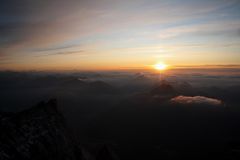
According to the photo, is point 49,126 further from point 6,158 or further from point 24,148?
point 6,158

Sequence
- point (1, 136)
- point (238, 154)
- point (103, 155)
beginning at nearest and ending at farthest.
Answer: point (1, 136)
point (103, 155)
point (238, 154)

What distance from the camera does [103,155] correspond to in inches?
3487

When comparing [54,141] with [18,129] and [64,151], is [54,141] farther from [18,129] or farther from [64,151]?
[18,129]

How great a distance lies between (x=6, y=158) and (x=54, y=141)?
55.6 feet

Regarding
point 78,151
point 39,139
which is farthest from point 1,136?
point 78,151

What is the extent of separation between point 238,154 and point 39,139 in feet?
584

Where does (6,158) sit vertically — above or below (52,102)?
below

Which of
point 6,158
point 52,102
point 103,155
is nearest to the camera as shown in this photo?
point 6,158

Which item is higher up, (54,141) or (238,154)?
(54,141)

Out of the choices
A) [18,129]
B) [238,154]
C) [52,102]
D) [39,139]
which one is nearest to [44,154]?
[39,139]

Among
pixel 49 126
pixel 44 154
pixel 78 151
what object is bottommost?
pixel 78 151

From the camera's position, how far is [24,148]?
47500mm

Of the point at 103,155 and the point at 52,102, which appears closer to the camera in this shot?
the point at 52,102

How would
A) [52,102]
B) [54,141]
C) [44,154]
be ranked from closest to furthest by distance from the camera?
[44,154] < [54,141] < [52,102]
